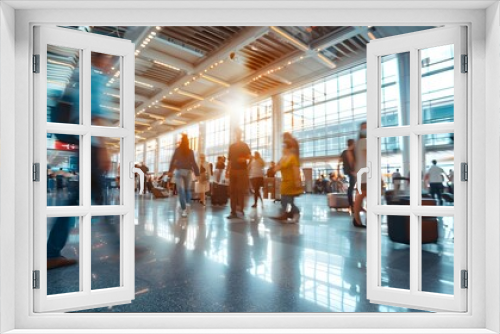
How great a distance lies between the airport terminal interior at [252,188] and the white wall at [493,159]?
8.9 inches

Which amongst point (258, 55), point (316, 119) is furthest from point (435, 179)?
→ point (316, 119)

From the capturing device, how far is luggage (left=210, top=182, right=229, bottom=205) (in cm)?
656

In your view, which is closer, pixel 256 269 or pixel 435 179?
pixel 256 269

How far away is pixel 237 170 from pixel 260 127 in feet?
27.7

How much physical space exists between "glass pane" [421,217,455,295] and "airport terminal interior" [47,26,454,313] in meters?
0.01

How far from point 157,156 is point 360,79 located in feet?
32.4

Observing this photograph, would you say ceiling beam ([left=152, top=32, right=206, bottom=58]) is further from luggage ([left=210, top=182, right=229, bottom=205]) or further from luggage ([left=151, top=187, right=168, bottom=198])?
luggage ([left=151, top=187, right=168, bottom=198])

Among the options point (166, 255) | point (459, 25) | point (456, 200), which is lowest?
point (166, 255)

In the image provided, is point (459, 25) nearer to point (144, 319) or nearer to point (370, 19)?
point (370, 19)

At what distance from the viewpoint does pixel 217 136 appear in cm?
1405

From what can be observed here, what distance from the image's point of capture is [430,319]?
1315mm

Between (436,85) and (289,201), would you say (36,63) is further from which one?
(436,85)

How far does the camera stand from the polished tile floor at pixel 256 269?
5.19 feet

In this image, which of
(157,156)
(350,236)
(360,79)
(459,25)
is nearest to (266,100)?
(360,79)
